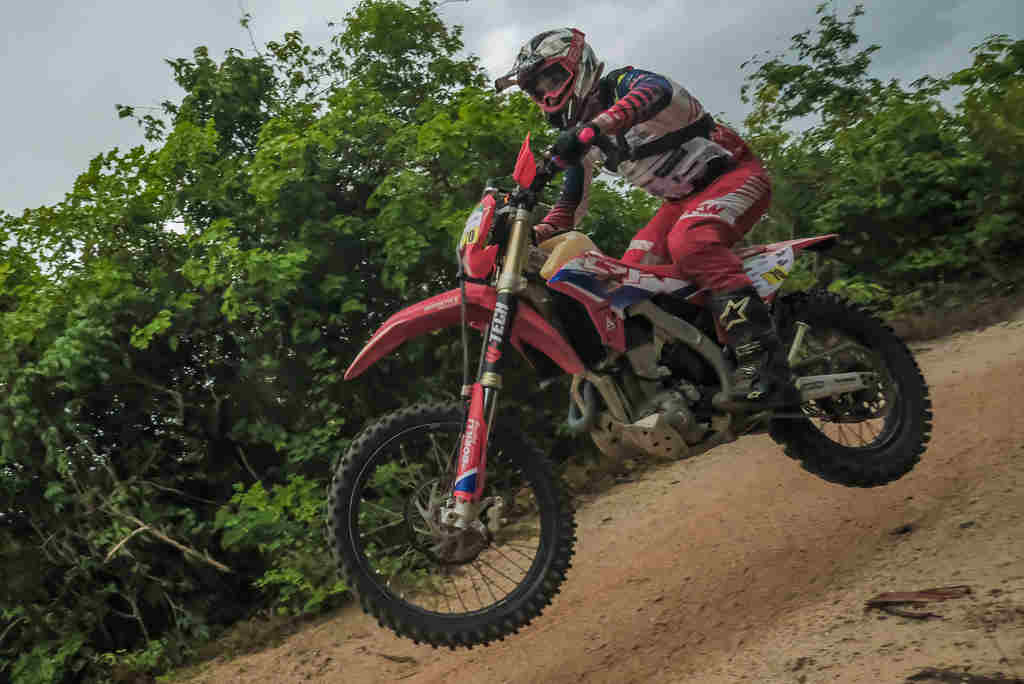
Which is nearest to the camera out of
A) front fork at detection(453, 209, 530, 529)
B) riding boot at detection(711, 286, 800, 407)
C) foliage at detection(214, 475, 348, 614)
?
front fork at detection(453, 209, 530, 529)

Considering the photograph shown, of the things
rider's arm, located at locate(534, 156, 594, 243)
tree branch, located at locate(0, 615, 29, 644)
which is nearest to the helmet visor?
rider's arm, located at locate(534, 156, 594, 243)

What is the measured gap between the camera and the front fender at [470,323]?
337 centimetres

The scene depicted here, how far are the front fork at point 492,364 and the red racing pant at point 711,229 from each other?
796 mm

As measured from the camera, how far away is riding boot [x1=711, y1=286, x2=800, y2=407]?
3555 millimetres

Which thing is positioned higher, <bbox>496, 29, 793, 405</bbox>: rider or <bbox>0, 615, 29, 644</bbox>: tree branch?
<bbox>496, 29, 793, 405</bbox>: rider

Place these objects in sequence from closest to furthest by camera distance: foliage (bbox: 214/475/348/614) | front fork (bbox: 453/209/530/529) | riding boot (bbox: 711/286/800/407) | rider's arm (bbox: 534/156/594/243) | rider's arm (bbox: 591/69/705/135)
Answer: front fork (bbox: 453/209/530/529) < rider's arm (bbox: 591/69/705/135) < riding boot (bbox: 711/286/800/407) < rider's arm (bbox: 534/156/594/243) < foliage (bbox: 214/475/348/614)

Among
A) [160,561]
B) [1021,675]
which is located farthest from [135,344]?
[1021,675]

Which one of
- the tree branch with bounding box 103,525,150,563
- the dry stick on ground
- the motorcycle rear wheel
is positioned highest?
the tree branch with bounding box 103,525,150,563

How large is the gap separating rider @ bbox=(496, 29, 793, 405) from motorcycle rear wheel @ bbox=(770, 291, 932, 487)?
1.35 ft

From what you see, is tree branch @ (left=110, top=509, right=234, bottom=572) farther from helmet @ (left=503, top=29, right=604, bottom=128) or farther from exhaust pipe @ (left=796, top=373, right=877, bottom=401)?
exhaust pipe @ (left=796, top=373, right=877, bottom=401)

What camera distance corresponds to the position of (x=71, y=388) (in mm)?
5641

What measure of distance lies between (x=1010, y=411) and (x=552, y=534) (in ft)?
10.7

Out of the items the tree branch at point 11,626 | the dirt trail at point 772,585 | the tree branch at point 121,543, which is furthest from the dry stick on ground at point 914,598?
the tree branch at point 11,626

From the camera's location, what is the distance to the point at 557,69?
3625 millimetres
